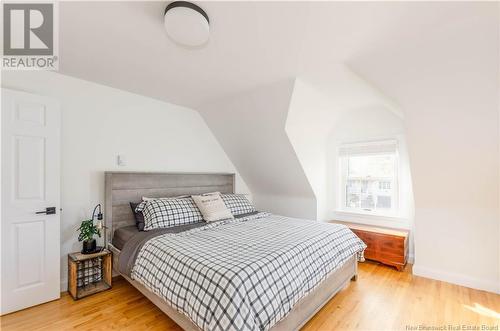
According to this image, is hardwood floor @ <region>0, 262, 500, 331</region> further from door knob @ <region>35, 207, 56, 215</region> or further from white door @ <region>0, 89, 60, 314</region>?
door knob @ <region>35, 207, 56, 215</region>

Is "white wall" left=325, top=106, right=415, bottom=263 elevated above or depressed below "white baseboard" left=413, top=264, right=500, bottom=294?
above

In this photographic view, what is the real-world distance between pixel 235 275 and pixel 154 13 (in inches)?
68.8

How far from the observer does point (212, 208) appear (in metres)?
2.82

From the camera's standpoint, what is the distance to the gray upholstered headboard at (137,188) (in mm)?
2629

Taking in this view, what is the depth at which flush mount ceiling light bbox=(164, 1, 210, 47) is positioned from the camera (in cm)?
139

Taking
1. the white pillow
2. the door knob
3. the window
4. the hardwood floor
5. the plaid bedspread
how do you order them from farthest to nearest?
1. the window
2. the white pillow
3. the door knob
4. the hardwood floor
5. the plaid bedspread

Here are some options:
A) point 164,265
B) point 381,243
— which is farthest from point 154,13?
point 381,243

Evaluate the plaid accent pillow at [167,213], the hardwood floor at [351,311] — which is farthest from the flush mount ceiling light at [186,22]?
the hardwood floor at [351,311]

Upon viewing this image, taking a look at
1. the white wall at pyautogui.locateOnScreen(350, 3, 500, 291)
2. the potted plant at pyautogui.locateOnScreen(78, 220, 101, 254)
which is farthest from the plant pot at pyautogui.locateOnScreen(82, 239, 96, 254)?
the white wall at pyautogui.locateOnScreen(350, 3, 500, 291)

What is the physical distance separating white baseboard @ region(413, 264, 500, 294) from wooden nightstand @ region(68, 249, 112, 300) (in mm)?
3566

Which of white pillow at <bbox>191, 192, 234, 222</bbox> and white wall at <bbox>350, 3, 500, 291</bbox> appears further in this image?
white pillow at <bbox>191, 192, 234, 222</bbox>

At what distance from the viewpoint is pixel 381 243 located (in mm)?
3039

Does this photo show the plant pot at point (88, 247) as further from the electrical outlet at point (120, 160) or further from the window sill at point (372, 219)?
the window sill at point (372, 219)

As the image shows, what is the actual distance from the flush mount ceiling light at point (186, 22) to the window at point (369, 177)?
2.89 m
